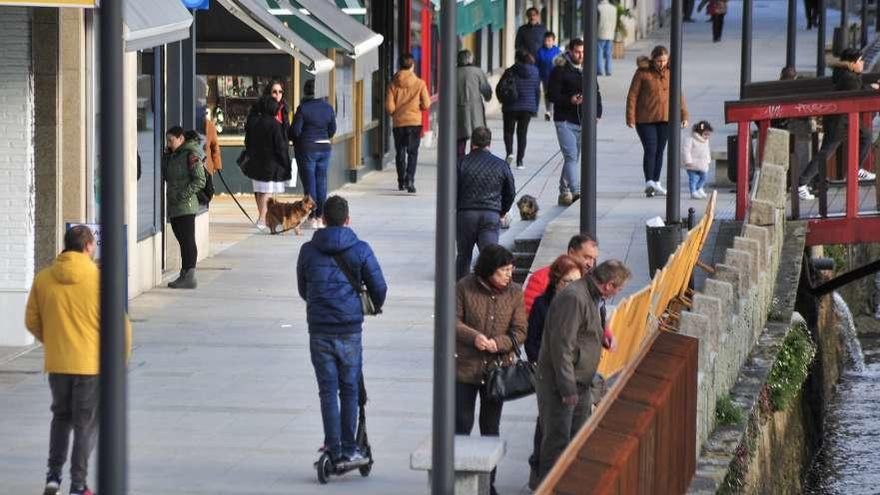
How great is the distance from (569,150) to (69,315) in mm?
14200

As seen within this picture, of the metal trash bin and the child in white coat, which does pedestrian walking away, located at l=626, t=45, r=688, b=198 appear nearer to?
the child in white coat

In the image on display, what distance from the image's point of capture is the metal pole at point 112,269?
7.56m

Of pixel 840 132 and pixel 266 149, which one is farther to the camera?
pixel 266 149

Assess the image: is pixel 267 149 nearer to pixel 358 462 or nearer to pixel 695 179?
pixel 695 179

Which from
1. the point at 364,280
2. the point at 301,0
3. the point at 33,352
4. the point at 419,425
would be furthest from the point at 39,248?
the point at 301,0

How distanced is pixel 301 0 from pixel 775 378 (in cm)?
1034

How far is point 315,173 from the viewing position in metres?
24.9

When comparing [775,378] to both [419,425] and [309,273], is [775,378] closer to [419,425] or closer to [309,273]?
[419,425]

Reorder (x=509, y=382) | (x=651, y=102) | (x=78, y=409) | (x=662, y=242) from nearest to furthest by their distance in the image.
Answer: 1. (x=78, y=409)
2. (x=509, y=382)
3. (x=662, y=242)
4. (x=651, y=102)

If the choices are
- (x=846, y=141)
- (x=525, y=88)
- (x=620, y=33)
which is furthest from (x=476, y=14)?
(x=620, y=33)

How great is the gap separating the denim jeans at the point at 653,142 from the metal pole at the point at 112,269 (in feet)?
58.9

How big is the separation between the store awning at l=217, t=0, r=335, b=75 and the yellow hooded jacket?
10.2 m

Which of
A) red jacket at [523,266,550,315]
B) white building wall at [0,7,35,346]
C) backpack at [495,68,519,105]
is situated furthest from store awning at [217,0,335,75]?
red jacket at [523,266,550,315]

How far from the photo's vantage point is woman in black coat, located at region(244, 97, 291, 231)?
79.7 ft
